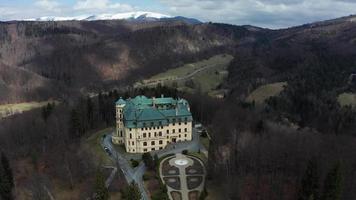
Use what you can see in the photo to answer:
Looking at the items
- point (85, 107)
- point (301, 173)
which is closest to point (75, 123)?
point (85, 107)

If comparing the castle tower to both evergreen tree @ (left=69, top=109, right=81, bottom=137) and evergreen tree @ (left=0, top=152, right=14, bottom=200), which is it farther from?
evergreen tree @ (left=0, top=152, right=14, bottom=200)

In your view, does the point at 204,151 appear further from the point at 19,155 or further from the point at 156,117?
the point at 19,155

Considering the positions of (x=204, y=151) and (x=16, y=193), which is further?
(x=204, y=151)

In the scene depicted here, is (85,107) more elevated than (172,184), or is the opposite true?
(85,107)

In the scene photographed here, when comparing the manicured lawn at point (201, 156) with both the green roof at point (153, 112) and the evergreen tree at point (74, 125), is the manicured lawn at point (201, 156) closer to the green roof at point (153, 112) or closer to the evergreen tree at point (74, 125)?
the green roof at point (153, 112)

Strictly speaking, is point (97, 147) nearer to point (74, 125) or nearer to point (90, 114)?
point (74, 125)

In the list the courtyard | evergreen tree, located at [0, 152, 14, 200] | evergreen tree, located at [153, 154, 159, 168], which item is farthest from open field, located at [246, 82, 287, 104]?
evergreen tree, located at [0, 152, 14, 200]

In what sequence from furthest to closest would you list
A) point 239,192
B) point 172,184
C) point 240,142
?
point 240,142 < point 172,184 < point 239,192
